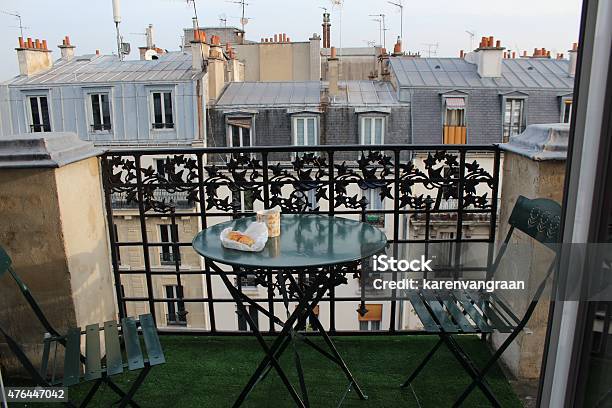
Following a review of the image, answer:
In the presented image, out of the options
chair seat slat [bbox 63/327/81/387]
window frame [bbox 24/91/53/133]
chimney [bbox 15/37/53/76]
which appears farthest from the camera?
chimney [bbox 15/37/53/76]

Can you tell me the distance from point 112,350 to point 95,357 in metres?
0.08

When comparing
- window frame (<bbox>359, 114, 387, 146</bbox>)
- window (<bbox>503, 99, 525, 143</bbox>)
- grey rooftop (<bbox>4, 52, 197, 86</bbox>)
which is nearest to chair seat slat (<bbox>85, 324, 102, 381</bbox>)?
window frame (<bbox>359, 114, 387, 146</bbox>)

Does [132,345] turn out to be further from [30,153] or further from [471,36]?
[471,36]

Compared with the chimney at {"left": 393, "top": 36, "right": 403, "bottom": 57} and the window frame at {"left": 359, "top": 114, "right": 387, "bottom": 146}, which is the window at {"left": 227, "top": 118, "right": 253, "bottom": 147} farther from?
the chimney at {"left": 393, "top": 36, "right": 403, "bottom": 57}

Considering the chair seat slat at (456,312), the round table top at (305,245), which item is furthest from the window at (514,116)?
the round table top at (305,245)

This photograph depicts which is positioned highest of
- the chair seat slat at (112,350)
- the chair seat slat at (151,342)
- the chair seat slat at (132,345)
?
the chair seat slat at (151,342)

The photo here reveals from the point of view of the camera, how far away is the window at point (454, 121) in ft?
47.8

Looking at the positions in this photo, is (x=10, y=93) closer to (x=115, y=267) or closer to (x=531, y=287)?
(x=115, y=267)

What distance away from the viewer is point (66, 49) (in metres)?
18.4

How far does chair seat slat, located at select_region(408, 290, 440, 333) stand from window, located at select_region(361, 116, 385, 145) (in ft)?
41.5

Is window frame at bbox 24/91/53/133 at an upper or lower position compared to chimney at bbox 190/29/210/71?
lower

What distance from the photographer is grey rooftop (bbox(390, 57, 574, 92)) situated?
15.2 m

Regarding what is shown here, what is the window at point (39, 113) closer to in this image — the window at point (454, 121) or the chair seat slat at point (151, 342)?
the window at point (454, 121)

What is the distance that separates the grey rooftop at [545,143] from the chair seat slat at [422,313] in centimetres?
82
